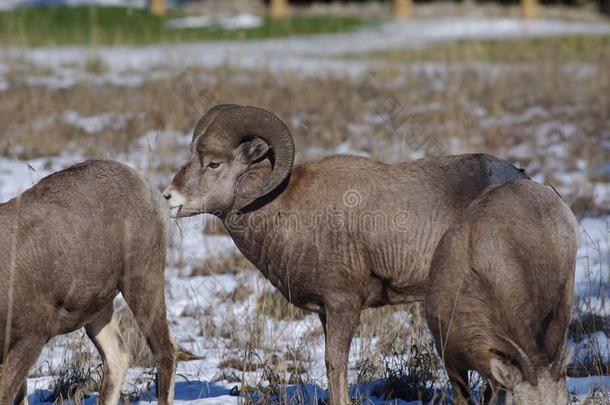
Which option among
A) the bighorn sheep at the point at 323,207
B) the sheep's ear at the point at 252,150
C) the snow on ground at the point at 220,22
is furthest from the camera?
the snow on ground at the point at 220,22

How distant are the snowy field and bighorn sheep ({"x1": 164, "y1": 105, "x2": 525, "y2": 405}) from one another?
21.0 inches

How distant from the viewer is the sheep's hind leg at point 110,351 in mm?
5965

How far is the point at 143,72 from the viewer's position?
19.4 m

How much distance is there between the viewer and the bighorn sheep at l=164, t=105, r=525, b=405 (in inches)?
248

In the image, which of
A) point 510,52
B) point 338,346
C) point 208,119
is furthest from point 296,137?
point 510,52

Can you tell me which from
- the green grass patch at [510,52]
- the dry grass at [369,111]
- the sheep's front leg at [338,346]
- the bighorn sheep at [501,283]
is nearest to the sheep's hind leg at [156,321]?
the sheep's front leg at [338,346]

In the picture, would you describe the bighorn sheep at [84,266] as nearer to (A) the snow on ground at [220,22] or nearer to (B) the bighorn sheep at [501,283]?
(B) the bighorn sheep at [501,283]

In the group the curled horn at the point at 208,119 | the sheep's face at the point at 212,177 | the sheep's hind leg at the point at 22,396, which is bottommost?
the sheep's hind leg at the point at 22,396

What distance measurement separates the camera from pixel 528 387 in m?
4.44

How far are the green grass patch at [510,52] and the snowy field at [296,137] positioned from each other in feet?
2.90

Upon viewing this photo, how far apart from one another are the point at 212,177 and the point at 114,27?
74.8 feet

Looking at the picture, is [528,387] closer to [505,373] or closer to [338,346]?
[505,373]

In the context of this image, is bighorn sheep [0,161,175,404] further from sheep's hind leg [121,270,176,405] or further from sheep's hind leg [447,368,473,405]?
sheep's hind leg [447,368,473,405]

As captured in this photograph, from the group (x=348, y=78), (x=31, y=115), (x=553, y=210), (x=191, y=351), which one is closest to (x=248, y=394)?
(x=191, y=351)
